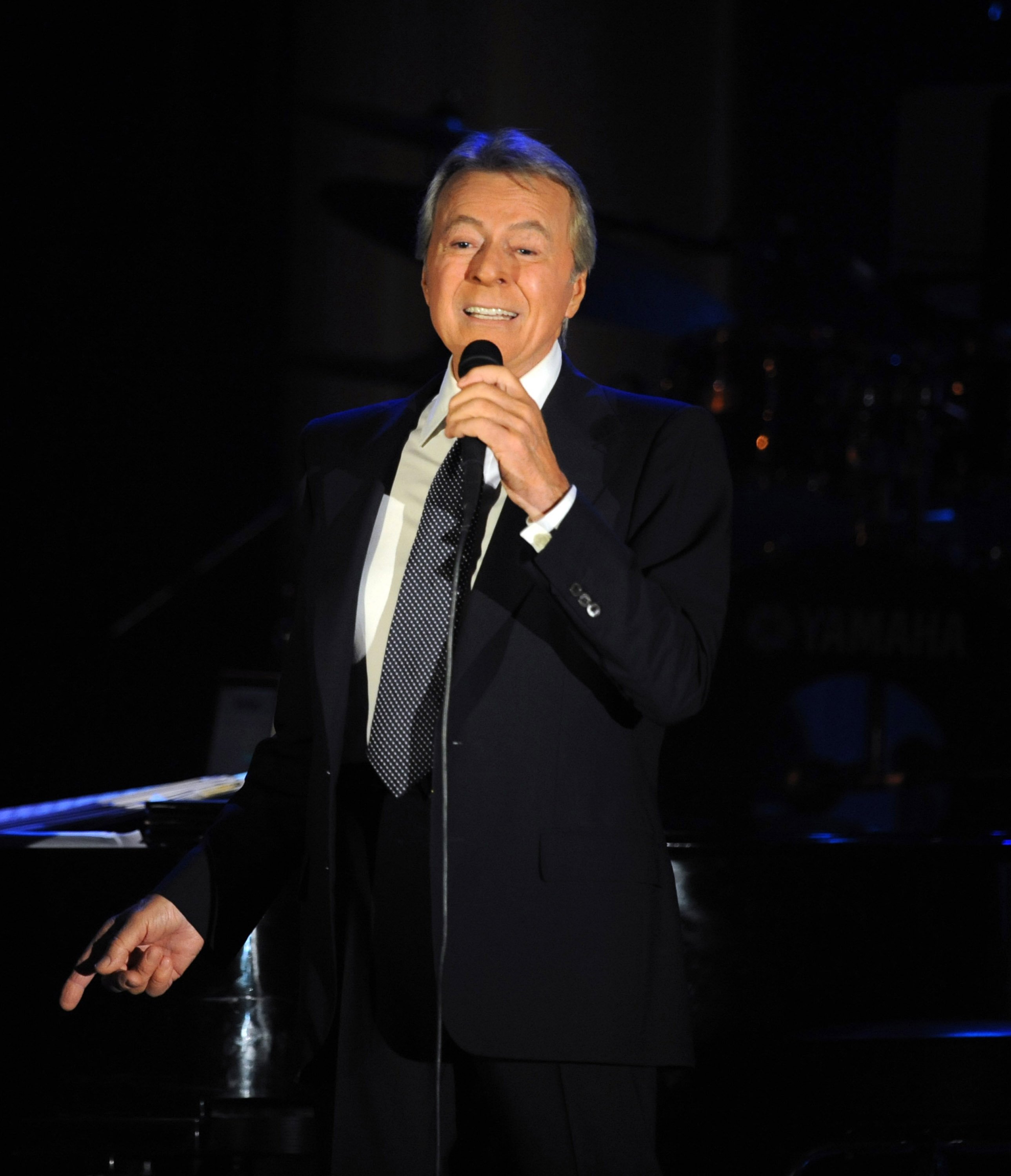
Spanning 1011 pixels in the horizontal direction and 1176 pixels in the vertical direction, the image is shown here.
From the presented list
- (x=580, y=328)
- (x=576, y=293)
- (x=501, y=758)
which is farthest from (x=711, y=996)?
(x=580, y=328)

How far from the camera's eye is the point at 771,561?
4.11m

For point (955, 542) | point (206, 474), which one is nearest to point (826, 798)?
point (955, 542)

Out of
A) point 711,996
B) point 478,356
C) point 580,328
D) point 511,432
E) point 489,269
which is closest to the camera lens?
point 511,432

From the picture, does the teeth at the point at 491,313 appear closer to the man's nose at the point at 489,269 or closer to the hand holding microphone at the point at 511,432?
the man's nose at the point at 489,269

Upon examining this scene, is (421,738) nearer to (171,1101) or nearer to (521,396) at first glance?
(521,396)

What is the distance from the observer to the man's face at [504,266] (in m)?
1.35

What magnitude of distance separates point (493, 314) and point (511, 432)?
0.28m

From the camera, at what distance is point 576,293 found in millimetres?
1456

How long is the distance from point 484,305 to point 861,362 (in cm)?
335

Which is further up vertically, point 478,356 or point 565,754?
point 478,356

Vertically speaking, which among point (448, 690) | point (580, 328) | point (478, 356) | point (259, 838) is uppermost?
point (580, 328)

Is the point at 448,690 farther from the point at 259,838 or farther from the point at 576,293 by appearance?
the point at 576,293

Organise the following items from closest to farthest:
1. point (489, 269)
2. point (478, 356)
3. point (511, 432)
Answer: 1. point (511, 432)
2. point (478, 356)
3. point (489, 269)

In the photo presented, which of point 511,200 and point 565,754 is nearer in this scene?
point 565,754
